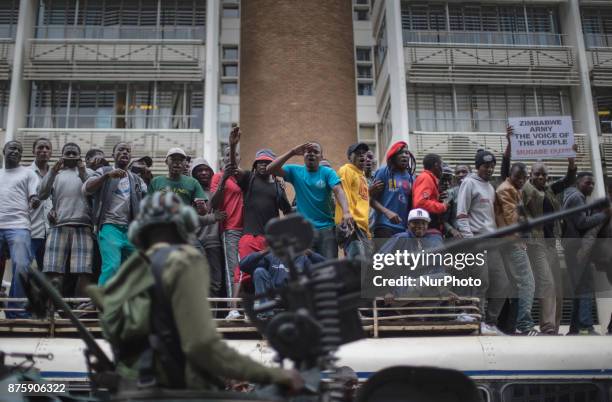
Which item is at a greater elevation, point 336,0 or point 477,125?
point 336,0

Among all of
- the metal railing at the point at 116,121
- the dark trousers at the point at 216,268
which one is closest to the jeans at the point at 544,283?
the dark trousers at the point at 216,268

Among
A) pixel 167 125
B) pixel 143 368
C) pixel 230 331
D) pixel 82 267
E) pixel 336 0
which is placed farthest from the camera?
pixel 167 125

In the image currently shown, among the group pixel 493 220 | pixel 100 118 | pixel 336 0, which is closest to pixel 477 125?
pixel 336 0

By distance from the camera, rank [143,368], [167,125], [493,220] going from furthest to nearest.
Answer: [167,125] < [493,220] < [143,368]

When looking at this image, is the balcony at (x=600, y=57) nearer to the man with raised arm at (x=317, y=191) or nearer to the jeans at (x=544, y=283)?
the jeans at (x=544, y=283)

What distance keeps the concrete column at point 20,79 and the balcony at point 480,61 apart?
11.7 meters

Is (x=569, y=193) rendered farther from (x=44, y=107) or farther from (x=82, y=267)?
(x=44, y=107)

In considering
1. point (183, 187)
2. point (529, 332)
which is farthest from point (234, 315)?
point (529, 332)

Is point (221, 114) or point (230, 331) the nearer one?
point (230, 331)

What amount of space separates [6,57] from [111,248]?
54.8 feet

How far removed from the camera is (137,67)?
2159 centimetres

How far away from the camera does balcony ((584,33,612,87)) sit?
873 inches

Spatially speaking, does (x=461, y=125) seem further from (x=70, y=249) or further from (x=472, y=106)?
(x=70, y=249)

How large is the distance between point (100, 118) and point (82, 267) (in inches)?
613
